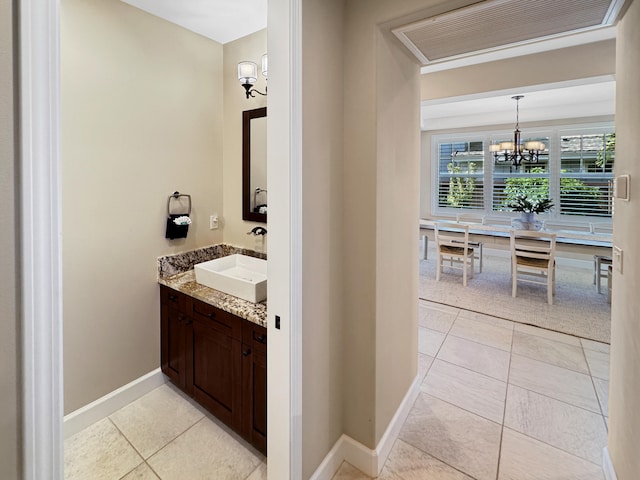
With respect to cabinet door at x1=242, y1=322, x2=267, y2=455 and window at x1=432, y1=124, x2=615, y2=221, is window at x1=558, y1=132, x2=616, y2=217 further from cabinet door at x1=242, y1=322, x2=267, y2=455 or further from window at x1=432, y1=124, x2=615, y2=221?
cabinet door at x1=242, y1=322, x2=267, y2=455

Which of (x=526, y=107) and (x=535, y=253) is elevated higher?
(x=526, y=107)

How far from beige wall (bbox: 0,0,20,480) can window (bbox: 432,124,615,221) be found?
6.74 m

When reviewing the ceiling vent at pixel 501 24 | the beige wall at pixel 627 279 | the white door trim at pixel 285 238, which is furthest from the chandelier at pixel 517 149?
the white door trim at pixel 285 238

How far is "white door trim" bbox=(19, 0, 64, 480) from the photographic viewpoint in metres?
0.62

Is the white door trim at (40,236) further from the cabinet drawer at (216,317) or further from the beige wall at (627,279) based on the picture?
the beige wall at (627,279)

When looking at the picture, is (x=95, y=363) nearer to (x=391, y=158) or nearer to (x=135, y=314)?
(x=135, y=314)

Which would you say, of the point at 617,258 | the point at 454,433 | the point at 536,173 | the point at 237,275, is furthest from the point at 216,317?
the point at 536,173

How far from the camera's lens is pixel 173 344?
2309 millimetres

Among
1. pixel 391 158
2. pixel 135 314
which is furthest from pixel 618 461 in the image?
pixel 135 314

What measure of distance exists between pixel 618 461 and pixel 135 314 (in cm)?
282

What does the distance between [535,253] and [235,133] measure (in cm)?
392

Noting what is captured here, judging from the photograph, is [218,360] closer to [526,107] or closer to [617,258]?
[617,258]

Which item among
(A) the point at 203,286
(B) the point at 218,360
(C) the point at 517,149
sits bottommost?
(B) the point at 218,360

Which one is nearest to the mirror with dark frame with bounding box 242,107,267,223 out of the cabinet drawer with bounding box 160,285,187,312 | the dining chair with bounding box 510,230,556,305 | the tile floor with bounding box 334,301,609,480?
the cabinet drawer with bounding box 160,285,187,312
